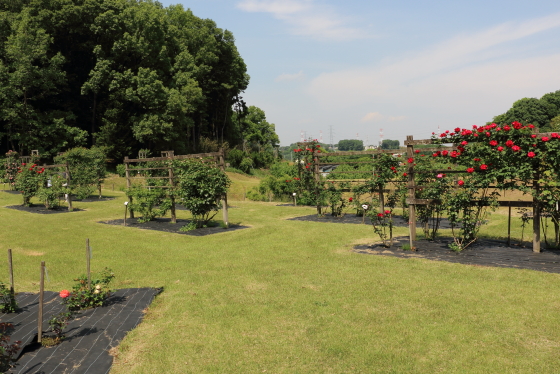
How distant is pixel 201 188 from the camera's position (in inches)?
474

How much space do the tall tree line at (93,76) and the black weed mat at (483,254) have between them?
94.0 feet

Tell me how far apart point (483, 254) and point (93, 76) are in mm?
31983

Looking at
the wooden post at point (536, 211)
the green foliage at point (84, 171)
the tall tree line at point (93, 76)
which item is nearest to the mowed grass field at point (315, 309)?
the wooden post at point (536, 211)

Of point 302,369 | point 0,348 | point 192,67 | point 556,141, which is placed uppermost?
point 192,67

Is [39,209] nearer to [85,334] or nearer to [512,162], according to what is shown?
[85,334]

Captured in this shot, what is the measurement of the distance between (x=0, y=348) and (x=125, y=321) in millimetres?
1628

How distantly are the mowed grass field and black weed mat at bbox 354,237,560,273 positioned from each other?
1.40ft

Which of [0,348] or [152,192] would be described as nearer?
[0,348]

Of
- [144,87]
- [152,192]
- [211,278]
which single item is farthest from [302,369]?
[144,87]

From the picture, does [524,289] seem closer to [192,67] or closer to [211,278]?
[211,278]

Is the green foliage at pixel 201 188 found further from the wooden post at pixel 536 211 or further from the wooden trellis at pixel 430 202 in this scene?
the wooden post at pixel 536 211

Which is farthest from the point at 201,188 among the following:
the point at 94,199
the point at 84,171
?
the point at 84,171

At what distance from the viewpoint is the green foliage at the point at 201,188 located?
11969mm

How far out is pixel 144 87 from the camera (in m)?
33.4
